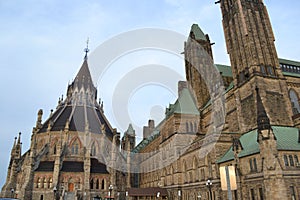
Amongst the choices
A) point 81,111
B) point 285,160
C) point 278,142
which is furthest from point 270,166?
point 81,111

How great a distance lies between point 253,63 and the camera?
113 feet

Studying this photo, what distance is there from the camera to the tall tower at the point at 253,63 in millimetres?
32188

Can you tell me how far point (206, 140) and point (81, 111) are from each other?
44.9m

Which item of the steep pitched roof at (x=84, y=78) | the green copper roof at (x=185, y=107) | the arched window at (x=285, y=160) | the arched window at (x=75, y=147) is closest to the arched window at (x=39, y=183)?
the arched window at (x=75, y=147)

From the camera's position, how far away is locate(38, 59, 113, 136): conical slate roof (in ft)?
196

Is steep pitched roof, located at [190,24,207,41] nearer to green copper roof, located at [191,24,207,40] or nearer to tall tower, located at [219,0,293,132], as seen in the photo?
green copper roof, located at [191,24,207,40]

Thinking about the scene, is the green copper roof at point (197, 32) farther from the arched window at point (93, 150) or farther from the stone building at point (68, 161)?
the arched window at point (93, 150)

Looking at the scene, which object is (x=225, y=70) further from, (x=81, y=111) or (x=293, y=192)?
(x=81, y=111)

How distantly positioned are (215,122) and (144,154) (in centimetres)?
3327

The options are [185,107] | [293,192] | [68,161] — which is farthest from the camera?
[68,161]

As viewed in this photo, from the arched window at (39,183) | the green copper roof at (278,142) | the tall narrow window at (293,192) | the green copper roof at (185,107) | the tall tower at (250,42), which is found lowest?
the tall narrow window at (293,192)

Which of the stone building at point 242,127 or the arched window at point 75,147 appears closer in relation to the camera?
the stone building at point 242,127

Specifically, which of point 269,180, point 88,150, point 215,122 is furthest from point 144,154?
point 269,180

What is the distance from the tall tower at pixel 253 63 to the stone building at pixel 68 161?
31.1 meters
